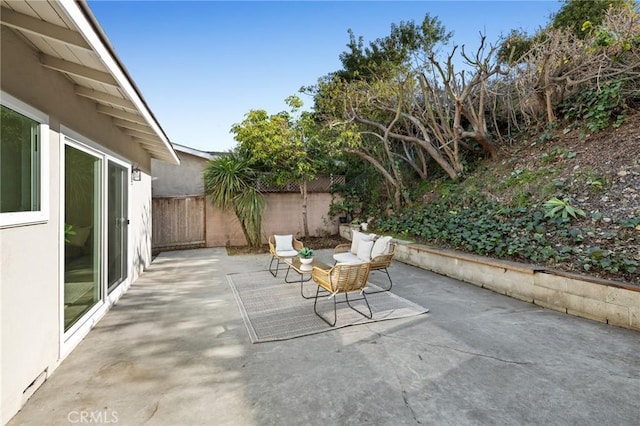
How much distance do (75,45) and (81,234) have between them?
6.91ft

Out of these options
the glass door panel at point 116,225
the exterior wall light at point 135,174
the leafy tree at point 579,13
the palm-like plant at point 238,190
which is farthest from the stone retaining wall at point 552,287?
the leafy tree at point 579,13

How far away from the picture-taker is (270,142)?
7.90 m

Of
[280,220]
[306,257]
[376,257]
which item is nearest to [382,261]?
[376,257]

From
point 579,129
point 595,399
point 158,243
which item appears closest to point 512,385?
point 595,399

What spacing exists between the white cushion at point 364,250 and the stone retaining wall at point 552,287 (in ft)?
4.57

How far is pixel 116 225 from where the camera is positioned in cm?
440

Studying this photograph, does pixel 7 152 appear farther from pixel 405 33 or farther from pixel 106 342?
pixel 405 33

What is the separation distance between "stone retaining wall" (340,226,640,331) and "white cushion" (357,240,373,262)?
1.39 meters

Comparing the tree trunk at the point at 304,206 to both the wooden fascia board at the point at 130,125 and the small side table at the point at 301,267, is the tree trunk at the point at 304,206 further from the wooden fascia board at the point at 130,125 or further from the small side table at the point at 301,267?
the wooden fascia board at the point at 130,125

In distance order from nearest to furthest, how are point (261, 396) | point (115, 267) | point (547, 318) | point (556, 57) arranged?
1. point (261, 396)
2. point (547, 318)
3. point (115, 267)
4. point (556, 57)

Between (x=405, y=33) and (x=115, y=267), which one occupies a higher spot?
(x=405, y=33)

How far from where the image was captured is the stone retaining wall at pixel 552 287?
333cm

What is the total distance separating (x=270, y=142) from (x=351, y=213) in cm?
391

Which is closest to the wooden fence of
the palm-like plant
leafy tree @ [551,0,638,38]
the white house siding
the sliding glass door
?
the palm-like plant
